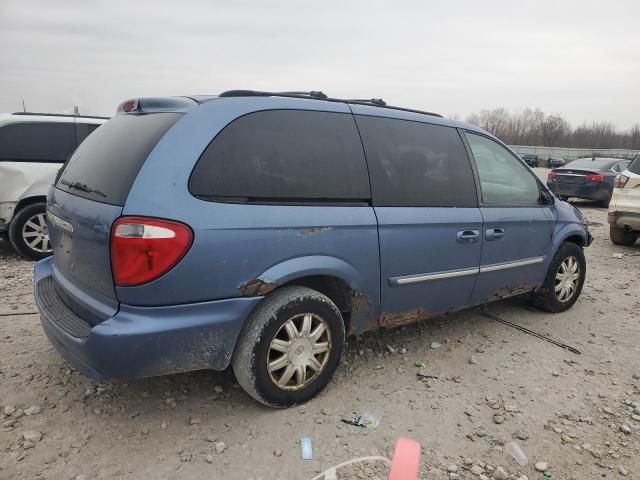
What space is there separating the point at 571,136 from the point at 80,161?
314ft

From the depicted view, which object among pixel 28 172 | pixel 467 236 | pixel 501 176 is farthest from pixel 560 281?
pixel 28 172

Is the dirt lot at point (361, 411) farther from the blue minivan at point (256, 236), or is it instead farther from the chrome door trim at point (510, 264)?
the chrome door trim at point (510, 264)

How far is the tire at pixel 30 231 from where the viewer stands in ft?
19.3

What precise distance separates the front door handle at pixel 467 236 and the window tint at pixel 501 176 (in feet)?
1.01

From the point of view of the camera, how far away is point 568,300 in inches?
185

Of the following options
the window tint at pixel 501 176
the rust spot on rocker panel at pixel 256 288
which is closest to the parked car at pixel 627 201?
the window tint at pixel 501 176

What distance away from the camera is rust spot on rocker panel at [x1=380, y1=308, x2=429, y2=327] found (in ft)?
10.6

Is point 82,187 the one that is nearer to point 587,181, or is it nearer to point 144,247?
point 144,247

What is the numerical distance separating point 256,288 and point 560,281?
332cm

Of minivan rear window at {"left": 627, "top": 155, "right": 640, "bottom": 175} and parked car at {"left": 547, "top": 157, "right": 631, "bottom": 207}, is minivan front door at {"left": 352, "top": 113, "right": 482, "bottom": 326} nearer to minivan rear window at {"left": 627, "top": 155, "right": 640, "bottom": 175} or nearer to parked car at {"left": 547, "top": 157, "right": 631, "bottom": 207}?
minivan rear window at {"left": 627, "top": 155, "right": 640, "bottom": 175}

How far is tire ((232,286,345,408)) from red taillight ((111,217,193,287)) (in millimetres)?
591

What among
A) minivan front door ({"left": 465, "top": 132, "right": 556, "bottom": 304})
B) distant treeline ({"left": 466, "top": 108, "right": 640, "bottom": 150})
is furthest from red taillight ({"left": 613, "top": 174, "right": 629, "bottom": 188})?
distant treeline ({"left": 466, "top": 108, "right": 640, "bottom": 150})

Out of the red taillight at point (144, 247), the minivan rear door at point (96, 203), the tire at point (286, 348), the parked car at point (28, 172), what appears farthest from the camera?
the parked car at point (28, 172)

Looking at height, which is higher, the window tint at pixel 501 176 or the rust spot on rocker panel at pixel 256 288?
the window tint at pixel 501 176
